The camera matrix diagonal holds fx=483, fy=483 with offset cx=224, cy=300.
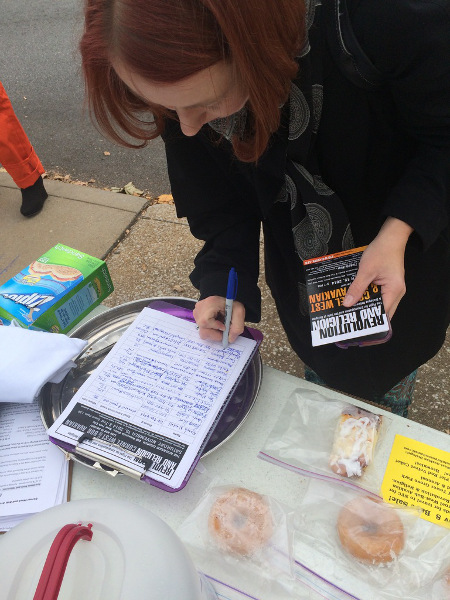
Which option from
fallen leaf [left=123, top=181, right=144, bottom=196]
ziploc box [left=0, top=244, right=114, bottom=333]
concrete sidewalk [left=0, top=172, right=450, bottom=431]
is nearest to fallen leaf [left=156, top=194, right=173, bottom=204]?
concrete sidewalk [left=0, top=172, right=450, bottom=431]

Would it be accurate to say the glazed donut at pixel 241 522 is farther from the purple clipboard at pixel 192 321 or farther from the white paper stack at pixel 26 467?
the white paper stack at pixel 26 467

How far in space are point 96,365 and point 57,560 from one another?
1.71 feet

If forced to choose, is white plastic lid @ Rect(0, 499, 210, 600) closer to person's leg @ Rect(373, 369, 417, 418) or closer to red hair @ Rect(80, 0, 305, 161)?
red hair @ Rect(80, 0, 305, 161)

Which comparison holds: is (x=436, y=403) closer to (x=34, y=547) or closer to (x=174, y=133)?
(x=174, y=133)

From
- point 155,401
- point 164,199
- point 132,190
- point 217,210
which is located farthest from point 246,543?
point 132,190

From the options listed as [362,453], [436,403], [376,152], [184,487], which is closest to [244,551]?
[184,487]

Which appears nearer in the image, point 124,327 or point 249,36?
point 249,36

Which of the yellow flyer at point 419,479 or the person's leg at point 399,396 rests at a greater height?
the yellow flyer at point 419,479

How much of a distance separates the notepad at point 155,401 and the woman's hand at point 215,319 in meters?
0.02

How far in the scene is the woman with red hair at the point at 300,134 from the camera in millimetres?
587

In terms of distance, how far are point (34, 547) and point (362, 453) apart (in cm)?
50

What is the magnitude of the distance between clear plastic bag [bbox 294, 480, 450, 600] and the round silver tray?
18 cm

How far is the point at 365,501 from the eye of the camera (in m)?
0.71

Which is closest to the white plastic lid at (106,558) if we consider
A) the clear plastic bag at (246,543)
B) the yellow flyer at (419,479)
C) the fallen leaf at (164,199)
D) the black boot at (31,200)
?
the clear plastic bag at (246,543)
